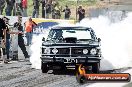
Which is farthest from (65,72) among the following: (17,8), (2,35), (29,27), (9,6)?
(17,8)

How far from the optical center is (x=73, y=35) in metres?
13.9

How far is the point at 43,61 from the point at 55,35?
4.14 ft

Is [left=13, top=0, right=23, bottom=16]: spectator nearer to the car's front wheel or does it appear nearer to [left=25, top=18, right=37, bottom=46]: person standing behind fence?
[left=25, top=18, right=37, bottom=46]: person standing behind fence

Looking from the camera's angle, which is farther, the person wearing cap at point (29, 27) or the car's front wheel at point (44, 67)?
the person wearing cap at point (29, 27)

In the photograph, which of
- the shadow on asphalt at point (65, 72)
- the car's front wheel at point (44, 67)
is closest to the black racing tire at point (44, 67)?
the car's front wheel at point (44, 67)

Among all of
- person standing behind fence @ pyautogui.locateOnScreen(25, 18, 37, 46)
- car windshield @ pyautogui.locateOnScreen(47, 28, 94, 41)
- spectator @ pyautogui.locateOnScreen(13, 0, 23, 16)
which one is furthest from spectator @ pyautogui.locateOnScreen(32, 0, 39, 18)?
car windshield @ pyautogui.locateOnScreen(47, 28, 94, 41)

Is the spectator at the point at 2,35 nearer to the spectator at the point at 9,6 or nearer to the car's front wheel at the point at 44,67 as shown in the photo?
the car's front wheel at the point at 44,67

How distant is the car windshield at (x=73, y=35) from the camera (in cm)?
1350

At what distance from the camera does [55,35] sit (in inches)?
534

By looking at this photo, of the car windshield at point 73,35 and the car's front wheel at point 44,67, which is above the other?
the car windshield at point 73,35

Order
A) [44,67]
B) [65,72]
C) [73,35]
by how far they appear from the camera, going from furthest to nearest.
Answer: [73,35], [65,72], [44,67]

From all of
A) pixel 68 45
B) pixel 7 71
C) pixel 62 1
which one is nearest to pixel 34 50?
pixel 7 71

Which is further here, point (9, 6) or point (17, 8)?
point (17, 8)

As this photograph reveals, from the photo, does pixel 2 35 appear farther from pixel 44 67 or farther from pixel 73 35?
pixel 44 67
